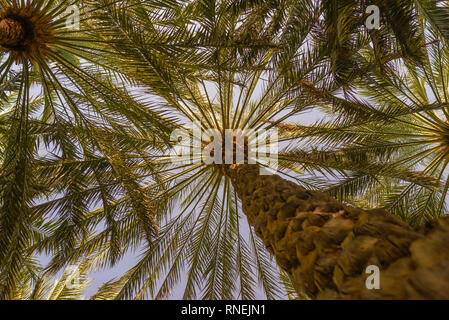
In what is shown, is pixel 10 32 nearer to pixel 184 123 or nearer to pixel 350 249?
pixel 184 123

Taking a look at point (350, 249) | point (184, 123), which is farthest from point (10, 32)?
point (350, 249)

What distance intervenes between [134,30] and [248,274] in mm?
5016

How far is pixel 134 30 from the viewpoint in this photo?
4.01 m

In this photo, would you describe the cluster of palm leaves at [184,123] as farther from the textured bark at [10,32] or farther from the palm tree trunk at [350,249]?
the palm tree trunk at [350,249]

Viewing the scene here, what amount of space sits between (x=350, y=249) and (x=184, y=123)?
13.2 ft

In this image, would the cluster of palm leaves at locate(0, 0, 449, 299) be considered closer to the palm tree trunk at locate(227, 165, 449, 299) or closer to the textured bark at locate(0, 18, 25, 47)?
the textured bark at locate(0, 18, 25, 47)

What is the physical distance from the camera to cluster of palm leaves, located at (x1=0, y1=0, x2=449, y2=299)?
397 centimetres

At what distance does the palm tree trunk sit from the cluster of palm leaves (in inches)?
97.8

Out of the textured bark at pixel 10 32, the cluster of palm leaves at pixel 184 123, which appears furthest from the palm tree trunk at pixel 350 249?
the textured bark at pixel 10 32

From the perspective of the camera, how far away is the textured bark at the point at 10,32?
150 inches

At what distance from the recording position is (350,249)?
1.62 metres

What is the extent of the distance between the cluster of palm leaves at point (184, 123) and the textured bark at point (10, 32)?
0.21m
